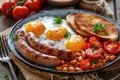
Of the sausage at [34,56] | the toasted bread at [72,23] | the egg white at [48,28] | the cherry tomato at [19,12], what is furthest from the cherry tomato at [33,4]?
the sausage at [34,56]

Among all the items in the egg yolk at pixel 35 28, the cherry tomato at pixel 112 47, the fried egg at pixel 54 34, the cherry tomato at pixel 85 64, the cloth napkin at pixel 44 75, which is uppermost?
the egg yolk at pixel 35 28

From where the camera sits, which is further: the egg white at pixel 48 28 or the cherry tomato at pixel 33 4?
the cherry tomato at pixel 33 4

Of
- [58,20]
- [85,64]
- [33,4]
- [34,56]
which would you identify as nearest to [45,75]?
[34,56]

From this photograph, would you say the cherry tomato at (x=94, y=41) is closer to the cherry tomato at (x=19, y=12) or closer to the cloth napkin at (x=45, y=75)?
the cloth napkin at (x=45, y=75)

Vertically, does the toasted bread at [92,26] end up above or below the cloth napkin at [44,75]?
above

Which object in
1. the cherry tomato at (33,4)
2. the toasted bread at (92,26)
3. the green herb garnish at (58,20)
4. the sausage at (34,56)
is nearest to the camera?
the sausage at (34,56)

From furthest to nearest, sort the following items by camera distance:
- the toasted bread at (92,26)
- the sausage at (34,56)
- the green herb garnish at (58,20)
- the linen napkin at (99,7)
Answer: the linen napkin at (99,7) → the green herb garnish at (58,20) → the toasted bread at (92,26) → the sausage at (34,56)
